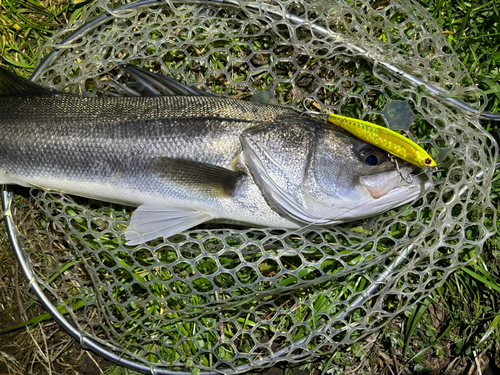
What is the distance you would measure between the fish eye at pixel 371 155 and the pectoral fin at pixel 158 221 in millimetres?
1013

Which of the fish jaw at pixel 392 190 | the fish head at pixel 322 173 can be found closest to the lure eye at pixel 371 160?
the fish head at pixel 322 173

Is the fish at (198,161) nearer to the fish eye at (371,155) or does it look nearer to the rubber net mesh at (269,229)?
the fish eye at (371,155)

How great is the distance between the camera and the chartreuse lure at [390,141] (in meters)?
2.32

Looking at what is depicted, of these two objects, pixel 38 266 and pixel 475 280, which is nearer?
pixel 475 280

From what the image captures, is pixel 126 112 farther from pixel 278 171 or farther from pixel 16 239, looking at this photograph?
pixel 16 239

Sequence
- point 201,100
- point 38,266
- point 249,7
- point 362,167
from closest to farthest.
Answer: point 362,167, point 201,100, point 249,7, point 38,266

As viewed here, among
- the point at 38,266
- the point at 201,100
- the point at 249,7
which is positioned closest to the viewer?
the point at 201,100

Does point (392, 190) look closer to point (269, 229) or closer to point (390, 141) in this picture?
point (390, 141)

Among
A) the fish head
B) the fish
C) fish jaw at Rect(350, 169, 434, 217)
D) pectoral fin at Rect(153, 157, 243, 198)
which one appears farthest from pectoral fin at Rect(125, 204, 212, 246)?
fish jaw at Rect(350, 169, 434, 217)

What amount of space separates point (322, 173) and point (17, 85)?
6.75ft

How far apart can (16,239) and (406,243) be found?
2.61 metres

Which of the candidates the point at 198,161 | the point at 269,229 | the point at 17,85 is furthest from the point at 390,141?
the point at 17,85

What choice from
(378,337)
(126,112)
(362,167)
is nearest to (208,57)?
(126,112)

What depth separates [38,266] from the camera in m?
3.15
